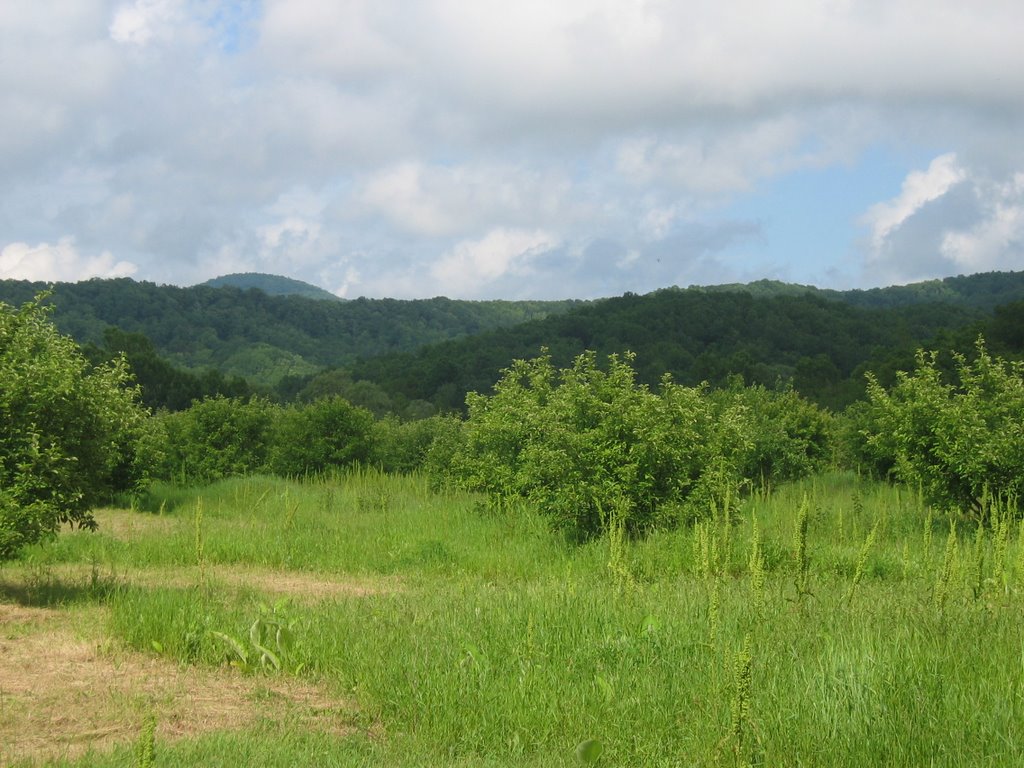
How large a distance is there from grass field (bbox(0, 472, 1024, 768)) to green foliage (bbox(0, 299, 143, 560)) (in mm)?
854

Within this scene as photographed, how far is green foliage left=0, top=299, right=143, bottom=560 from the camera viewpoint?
9102 mm

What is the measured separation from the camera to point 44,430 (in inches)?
377

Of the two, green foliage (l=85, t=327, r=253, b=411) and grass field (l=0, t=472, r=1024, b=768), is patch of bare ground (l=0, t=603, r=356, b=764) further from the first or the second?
green foliage (l=85, t=327, r=253, b=411)

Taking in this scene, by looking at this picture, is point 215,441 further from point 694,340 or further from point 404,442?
point 694,340

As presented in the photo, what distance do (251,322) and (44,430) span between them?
363 ft

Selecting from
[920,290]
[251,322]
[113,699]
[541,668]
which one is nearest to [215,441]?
[113,699]

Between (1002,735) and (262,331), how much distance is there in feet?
378

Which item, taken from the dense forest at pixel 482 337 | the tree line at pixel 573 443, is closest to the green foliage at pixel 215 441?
the tree line at pixel 573 443

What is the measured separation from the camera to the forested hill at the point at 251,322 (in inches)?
3949

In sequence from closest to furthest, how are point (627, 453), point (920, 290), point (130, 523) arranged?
point (627, 453) < point (130, 523) < point (920, 290)

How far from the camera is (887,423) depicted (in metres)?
15.5

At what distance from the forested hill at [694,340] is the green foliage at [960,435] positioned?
1955 inches

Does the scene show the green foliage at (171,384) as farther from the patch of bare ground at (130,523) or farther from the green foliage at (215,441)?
the patch of bare ground at (130,523)

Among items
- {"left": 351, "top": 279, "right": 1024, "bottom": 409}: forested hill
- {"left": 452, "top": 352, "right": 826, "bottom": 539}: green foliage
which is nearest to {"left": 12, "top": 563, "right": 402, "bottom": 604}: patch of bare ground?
{"left": 452, "top": 352, "right": 826, "bottom": 539}: green foliage
